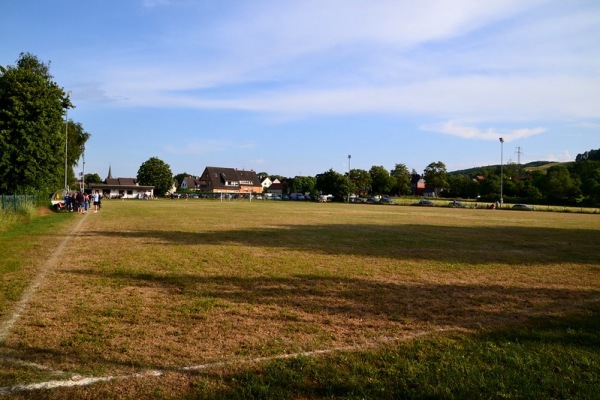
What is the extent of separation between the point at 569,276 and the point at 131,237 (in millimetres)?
15484

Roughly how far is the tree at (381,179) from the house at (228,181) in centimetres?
3746

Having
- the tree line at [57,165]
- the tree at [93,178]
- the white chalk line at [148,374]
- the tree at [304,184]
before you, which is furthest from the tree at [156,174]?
the white chalk line at [148,374]

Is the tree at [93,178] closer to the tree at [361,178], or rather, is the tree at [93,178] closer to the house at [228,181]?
the house at [228,181]

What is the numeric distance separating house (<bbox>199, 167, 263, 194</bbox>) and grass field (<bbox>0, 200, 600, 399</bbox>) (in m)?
117

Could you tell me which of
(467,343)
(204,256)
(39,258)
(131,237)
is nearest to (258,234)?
(131,237)

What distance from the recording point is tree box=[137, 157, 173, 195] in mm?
120562

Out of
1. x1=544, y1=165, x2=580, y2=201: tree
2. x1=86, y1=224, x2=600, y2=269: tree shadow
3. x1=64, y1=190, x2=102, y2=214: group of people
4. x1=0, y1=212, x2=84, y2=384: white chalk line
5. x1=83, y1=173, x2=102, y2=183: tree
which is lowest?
x1=86, y1=224, x2=600, y2=269: tree shadow

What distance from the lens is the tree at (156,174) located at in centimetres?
12056

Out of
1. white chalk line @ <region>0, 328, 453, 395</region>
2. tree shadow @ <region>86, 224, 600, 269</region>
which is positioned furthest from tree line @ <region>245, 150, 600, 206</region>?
white chalk line @ <region>0, 328, 453, 395</region>

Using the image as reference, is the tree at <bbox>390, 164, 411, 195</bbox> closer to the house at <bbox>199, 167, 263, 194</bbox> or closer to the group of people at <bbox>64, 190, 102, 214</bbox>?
the house at <bbox>199, 167, 263, 194</bbox>

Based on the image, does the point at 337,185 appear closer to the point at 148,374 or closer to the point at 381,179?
the point at 381,179

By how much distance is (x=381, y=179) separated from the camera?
4811 inches

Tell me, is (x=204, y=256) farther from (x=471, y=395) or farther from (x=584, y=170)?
(x=584, y=170)

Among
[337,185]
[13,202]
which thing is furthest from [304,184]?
[13,202]
